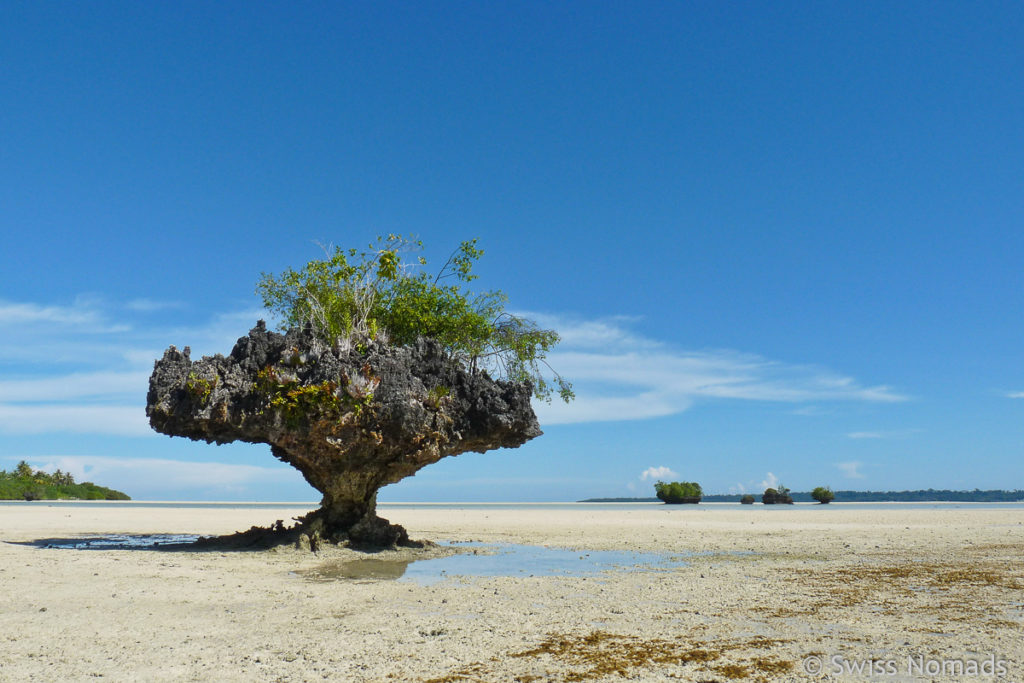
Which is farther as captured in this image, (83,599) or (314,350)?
(314,350)

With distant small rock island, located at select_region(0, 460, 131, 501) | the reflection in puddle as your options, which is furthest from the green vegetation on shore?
distant small rock island, located at select_region(0, 460, 131, 501)

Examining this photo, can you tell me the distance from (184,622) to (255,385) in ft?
29.8

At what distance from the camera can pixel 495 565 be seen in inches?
689

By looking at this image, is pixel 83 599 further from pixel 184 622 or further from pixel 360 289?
pixel 360 289

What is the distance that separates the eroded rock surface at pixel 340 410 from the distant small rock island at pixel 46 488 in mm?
75387

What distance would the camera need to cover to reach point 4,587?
41.7 ft

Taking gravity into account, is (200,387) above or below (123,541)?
above

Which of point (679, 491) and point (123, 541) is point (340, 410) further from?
point (679, 491)

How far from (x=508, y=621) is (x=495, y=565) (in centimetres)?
779

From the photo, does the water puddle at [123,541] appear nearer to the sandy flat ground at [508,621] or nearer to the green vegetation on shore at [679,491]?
the sandy flat ground at [508,621]

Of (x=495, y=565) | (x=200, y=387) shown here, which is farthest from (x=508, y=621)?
(x=200, y=387)

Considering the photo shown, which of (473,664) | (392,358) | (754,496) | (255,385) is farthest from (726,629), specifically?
(754,496)

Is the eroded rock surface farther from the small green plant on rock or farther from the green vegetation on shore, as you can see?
the green vegetation on shore

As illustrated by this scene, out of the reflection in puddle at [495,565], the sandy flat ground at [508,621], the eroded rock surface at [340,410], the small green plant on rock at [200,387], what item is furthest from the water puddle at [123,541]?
the reflection in puddle at [495,565]
